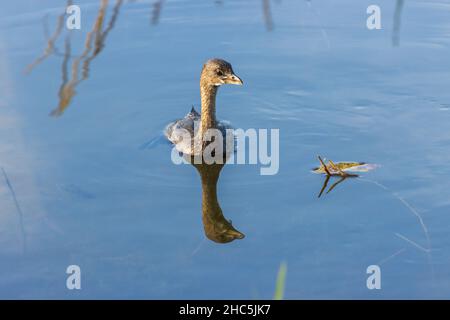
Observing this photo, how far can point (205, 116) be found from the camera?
30.4 feet

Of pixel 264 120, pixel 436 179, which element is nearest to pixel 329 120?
pixel 264 120

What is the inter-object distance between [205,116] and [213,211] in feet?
5.83

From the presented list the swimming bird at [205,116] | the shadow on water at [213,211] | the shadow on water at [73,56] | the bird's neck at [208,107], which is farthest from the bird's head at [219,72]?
the shadow on water at [73,56]

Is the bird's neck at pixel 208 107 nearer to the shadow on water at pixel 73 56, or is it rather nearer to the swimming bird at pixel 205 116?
the swimming bird at pixel 205 116

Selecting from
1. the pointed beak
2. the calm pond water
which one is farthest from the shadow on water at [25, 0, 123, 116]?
the pointed beak

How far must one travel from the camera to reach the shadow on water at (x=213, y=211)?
7.30m

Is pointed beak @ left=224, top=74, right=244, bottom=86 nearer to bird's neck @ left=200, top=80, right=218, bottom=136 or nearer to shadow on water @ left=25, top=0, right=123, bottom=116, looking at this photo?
bird's neck @ left=200, top=80, right=218, bottom=136

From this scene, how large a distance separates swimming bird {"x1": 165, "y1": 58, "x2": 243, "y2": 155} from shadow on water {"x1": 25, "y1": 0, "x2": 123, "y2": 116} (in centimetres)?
139

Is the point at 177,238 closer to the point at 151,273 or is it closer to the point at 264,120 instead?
the point at 151,273

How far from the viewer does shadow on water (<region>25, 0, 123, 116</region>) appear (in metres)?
10.0

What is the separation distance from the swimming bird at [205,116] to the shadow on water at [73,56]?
4.57 feet

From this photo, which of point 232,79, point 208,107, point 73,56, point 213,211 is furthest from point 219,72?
point 73,56

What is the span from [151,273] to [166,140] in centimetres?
283

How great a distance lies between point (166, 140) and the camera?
9.31 meters
